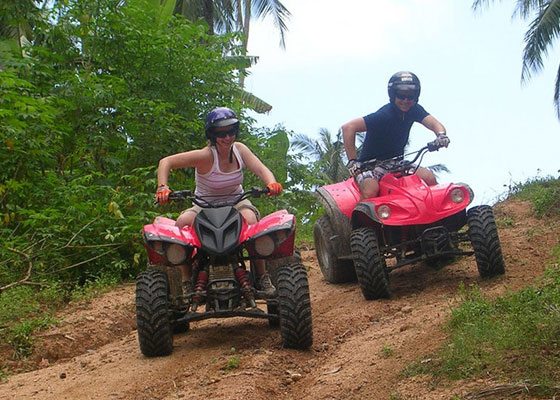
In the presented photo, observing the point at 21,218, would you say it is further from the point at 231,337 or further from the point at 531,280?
the point at 531,280

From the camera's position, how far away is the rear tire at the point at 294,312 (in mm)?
5434

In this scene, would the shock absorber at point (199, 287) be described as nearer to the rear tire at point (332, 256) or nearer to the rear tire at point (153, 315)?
the rear tire at point (153, 315)

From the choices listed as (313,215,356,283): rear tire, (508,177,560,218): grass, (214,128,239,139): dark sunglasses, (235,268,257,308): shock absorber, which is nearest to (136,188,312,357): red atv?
(235,268,257,308): shock absorber

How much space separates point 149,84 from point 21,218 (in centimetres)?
369

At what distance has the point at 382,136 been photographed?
812cm

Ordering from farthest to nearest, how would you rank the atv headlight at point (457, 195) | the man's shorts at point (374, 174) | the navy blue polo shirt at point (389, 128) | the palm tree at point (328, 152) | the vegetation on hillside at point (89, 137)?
the palm tree at point (328, 152) → the vegetation on hillside at point (89, 137) → the navy blue polo shirt at point (389, 128) → the man's shorts at point (374, 174) → the atv headlight at point (457, 195)

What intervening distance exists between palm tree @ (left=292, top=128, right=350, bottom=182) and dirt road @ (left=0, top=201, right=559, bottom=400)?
103 ft

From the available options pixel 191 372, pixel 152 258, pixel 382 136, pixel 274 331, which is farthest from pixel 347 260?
pixel 191 372

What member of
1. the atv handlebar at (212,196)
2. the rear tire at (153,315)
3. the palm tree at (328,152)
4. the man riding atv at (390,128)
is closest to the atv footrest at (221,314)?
the rear tire at (153,315)

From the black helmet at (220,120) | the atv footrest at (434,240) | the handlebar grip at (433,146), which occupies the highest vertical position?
the black helmet at (220,120)

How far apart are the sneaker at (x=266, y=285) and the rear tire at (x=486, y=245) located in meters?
2.23

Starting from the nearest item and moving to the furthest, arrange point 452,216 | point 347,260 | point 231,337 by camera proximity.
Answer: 1. point 231,337
2. point 452,216
3. point 347,260

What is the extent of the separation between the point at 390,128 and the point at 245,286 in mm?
3194

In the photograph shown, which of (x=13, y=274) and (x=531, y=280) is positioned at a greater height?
(x=13, y=274)
